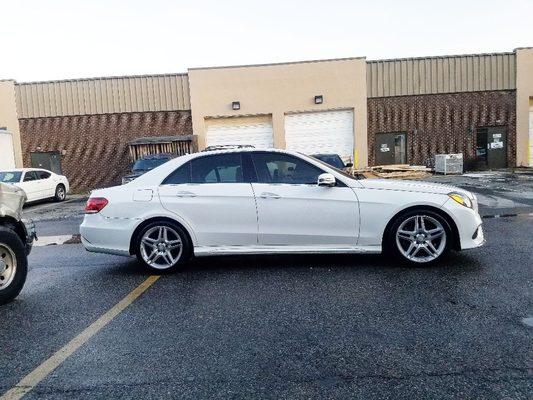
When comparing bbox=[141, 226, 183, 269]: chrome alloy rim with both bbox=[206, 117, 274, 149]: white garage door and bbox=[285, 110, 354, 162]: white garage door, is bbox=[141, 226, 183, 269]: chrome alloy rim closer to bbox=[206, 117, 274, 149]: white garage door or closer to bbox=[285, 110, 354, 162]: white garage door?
bbox=[285, 110, 354, 162]: white garage door

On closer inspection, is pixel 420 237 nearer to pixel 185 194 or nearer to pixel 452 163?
pixel 185 194

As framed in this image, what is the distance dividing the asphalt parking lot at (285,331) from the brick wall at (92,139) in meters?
19.4

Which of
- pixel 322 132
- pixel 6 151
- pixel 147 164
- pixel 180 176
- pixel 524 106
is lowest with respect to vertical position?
pixel 180 176

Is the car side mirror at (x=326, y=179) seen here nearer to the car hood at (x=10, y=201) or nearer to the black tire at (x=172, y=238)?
the black tire at (x=172, y=238)

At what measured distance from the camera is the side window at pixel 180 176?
19.4ft

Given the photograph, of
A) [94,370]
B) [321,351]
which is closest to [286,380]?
[321,351]

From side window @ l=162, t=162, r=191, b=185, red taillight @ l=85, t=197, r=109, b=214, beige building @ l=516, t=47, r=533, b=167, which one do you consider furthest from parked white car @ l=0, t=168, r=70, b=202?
beige building @ l=516, t=47, r=533, b=167

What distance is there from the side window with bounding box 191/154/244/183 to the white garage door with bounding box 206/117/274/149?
1842 centimetres

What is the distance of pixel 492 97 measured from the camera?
939 inches

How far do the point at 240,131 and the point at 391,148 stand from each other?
7.89 m

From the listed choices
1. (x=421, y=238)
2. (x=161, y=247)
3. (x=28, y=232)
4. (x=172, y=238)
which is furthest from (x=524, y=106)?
(x=28, y=232)

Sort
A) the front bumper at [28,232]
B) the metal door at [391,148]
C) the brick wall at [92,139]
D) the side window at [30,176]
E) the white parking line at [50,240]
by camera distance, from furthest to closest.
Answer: the brick wall at [92,139]
the metal door at [391,148]
the side window at [30,176]
the white parking line at [50,240]
the front bumper at [28,232]

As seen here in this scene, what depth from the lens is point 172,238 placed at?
582 centimetres

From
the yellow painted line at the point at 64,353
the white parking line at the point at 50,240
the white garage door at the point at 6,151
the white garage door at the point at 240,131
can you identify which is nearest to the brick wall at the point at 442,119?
the white garage door at the point at 240,131
